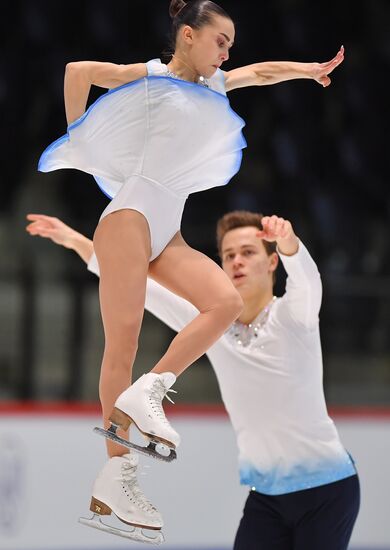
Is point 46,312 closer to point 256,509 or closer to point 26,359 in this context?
point 26,359

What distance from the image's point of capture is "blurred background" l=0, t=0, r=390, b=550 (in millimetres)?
5629

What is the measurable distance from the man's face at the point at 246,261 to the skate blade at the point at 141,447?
1092 mm

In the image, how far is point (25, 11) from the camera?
9.66 meters

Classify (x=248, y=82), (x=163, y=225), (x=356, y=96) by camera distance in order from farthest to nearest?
(x=356, y=96) < (x=248, y=82) < (x=163, y=225)

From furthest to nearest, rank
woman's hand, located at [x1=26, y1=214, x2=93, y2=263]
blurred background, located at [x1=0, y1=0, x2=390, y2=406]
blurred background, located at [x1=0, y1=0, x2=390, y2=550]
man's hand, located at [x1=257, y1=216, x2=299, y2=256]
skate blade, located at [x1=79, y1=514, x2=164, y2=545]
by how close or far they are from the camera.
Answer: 1. blurred background, located at [x1=0, y1=0, x2=390, y2=406]
2. blurred background, located at [x1=0, y1=0, x2=390, y2=550]
3. woman's hand, located at [x1=26, y1=214, x2=93, y2=263]
4. man's hand, located at [x1=257, y1=216, x2=299, y2=256]
5. skate blade, located at [x1=79, y1=514, x2=164, y2=545]

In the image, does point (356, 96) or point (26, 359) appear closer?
point (26, 359)

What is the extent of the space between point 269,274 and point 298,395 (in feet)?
1.45

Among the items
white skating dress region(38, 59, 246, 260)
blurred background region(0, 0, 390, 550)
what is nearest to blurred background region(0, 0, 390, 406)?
blurred background region(0, 0, 390, 550)

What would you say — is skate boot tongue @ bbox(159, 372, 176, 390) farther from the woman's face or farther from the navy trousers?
the navy trousers

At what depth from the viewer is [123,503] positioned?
8.20ft

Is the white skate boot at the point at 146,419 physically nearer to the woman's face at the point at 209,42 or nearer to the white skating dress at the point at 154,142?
the white skating dress at the point at 154,142

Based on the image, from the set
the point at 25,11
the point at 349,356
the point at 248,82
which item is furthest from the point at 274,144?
the point at 248,82

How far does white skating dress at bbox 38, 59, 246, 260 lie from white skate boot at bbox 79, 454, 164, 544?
1.80 feet

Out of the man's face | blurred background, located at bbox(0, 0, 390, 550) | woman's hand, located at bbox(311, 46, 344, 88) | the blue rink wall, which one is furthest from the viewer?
blurred background, located at bbox(0, 0, 390, 550)
